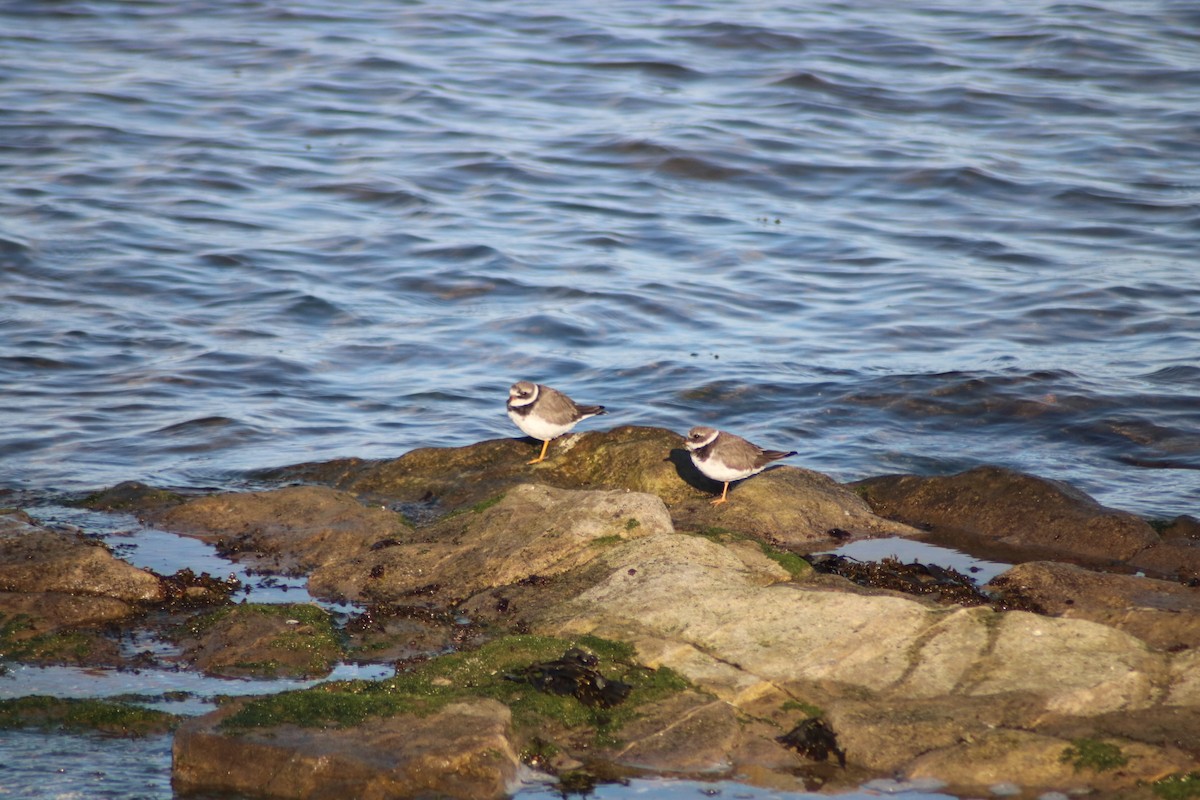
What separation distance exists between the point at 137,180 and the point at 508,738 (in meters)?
16.1

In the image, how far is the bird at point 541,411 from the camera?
9.94 meters

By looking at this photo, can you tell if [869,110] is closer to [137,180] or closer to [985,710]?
[137,180]

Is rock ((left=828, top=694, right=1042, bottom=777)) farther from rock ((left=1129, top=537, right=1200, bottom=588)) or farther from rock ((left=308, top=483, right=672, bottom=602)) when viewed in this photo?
rock ((left=1129, top=537, right=1200, bottom=588))

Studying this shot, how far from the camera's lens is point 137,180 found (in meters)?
19.5

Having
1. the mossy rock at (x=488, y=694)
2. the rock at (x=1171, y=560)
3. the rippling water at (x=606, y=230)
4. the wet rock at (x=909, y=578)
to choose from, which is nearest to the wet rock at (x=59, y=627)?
the mossy rock at (x=488, y=694)

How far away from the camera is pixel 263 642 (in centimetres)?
677

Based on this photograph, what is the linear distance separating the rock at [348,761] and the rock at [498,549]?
2.08 metres

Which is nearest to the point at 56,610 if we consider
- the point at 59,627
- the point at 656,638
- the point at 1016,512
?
the point at 59,627

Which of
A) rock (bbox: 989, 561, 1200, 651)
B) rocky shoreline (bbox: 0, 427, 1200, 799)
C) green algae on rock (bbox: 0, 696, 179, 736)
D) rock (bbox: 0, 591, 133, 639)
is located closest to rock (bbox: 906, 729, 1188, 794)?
rocky shoreline (bbox: 0, 427, 1200, 799)

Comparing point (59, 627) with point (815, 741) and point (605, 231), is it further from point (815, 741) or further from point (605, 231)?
point (605, 231)

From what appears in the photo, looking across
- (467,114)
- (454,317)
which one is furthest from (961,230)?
(467,114)

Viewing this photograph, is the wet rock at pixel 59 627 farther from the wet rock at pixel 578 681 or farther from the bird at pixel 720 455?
the bird at pixel 720 455

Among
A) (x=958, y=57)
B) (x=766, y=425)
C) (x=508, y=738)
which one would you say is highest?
(x=958, y=57)

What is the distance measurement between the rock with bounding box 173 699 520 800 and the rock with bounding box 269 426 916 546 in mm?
3355
